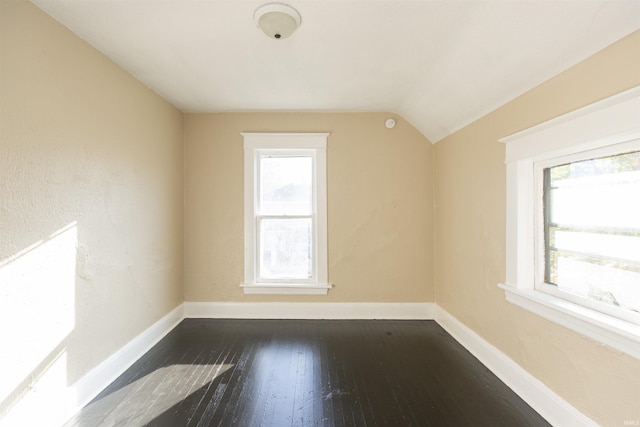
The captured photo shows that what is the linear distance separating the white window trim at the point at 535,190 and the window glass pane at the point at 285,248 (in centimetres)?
197

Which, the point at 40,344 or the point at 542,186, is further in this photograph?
the point at 542,186

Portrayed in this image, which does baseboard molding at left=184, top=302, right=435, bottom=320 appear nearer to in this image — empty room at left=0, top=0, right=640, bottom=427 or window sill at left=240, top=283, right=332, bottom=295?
empty room at left=0, top=0, right=640, bottom=427

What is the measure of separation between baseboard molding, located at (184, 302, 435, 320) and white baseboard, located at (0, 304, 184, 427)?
957 millimetres

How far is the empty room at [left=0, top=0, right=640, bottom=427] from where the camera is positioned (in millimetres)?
1461

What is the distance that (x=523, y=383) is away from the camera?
1873 mm

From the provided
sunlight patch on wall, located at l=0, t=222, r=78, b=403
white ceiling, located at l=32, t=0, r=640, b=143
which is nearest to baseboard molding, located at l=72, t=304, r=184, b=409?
sunlight patch on wall, located at l=0, t=222, r=78, b=403

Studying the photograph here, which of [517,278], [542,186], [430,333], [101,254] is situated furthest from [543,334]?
[101,254]

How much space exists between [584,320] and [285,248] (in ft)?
8.44

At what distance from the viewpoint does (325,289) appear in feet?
10.6

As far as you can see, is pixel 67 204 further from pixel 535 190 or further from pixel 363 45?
pixel 535 190

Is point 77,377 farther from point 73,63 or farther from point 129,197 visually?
point 73,63

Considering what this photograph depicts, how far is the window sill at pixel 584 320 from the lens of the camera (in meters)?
1.29

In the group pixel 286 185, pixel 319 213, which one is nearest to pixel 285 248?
pixel 319 213

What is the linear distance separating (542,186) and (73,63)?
3192mm
